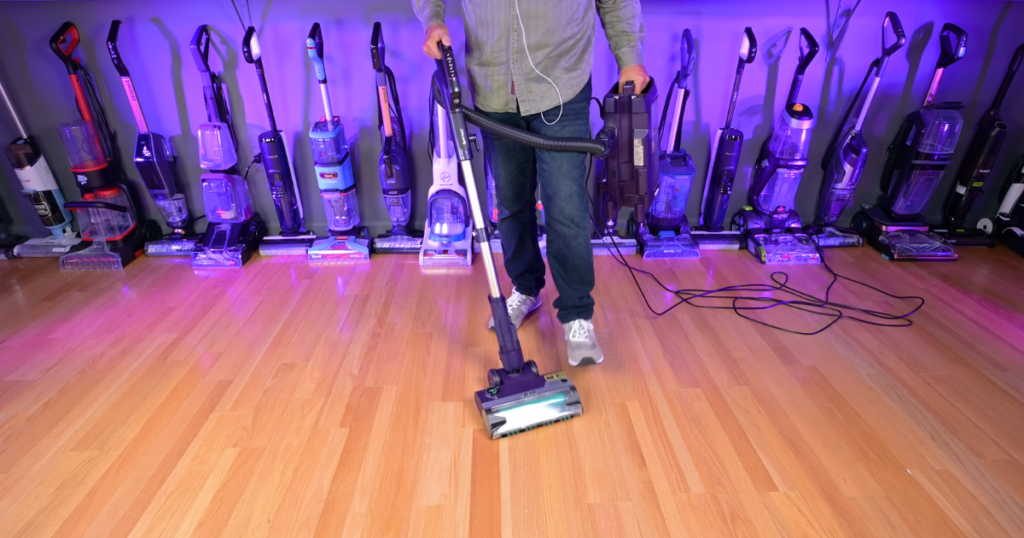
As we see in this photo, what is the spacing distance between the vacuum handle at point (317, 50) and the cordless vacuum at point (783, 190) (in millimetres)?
2050

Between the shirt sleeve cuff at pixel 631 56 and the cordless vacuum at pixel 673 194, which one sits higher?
the shirt sleeve cuff at pixel 631 56

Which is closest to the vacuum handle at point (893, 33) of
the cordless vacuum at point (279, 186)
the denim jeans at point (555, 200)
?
the denim jeans at point (555, 200)

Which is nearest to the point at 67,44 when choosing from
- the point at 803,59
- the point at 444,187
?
the point at 444,187

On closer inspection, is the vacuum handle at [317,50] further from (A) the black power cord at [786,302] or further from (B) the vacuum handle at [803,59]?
(B) the vacuum handle at [803,59]

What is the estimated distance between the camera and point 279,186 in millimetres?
2572

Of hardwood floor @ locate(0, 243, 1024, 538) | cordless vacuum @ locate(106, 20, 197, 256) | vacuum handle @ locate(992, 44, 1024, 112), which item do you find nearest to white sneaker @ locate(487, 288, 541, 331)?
hardwood floor @ locate(0, 243, 1024, 538)

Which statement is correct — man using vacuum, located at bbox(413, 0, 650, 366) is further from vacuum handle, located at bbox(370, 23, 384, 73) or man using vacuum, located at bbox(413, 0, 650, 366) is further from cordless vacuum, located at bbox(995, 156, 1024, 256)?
cordless vacuum, located at bbox(995, 156, 1024, 256)

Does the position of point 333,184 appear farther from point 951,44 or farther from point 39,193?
point 951,44

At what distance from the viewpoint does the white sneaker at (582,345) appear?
1.77 meters

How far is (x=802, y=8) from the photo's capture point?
2443 mm

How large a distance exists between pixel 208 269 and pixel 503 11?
1923 millimetres

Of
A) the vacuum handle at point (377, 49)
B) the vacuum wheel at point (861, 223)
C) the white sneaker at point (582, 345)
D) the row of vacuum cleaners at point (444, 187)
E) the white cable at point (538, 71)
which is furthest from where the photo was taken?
the vacuum wheel at point (861, 223)

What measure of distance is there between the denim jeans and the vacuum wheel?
1855mm

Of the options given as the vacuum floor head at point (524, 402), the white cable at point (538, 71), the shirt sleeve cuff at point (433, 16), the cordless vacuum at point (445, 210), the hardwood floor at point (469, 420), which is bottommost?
the hardwood floor at point (469, 420)
